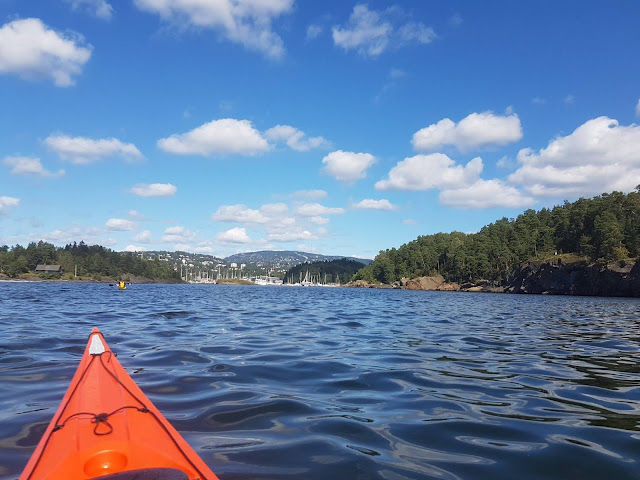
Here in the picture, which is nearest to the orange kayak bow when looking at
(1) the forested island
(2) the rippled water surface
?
(2) the rippled water surface

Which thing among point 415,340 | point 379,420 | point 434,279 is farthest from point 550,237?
point 379,420

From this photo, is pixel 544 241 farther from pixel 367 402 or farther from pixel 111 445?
pixel 111 445

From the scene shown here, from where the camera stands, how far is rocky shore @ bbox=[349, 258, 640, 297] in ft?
295

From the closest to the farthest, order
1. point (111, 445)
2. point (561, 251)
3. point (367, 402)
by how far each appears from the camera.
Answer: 1. point (111, 445)
2. point (367, 402)
3. point (561, 251)

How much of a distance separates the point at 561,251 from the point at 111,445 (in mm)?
144058

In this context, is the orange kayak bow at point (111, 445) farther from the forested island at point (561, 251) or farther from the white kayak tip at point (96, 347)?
the forested island at point (561, 251)

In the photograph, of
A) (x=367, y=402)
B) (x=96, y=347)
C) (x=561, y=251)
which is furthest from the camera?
(x=561, y=251)

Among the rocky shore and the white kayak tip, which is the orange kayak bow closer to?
the white kayak tip

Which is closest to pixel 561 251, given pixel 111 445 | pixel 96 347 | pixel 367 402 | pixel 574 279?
pixel 574 279

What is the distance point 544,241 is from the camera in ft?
466

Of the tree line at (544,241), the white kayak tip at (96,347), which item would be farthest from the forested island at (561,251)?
the white kayak tip at (96,347)

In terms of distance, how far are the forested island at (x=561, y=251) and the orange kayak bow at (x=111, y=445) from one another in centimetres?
10720

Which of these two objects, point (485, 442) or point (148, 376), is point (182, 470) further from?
point (148, 376)

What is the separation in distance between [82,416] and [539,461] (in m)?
5.09
